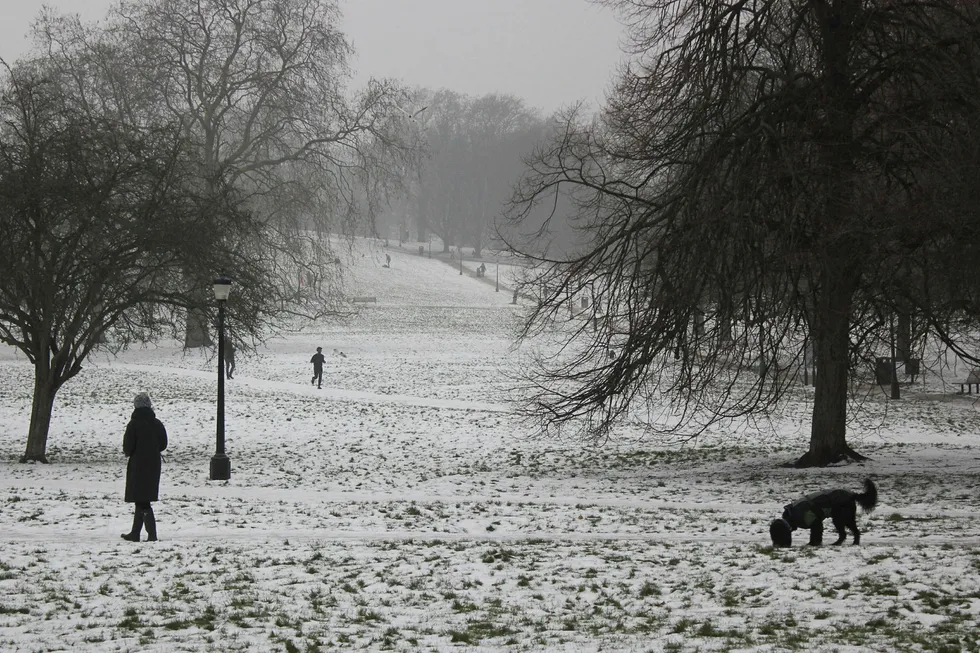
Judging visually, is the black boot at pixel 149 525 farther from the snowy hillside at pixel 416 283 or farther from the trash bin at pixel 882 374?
the snowy hillside at pixel 416 283

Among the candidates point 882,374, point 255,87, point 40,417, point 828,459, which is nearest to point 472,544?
point 828,459

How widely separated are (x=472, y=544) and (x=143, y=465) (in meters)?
3.53

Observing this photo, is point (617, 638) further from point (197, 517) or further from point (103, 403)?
point (103, 403)

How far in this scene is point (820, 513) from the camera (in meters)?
9.60

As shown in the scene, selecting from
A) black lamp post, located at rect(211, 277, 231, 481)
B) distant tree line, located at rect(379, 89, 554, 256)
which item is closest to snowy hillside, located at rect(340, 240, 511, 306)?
distant tree line, located at rect(379, 89, 554, 256)

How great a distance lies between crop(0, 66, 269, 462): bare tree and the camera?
17562 mm

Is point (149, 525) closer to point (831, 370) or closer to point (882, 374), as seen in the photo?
point (831, 370)

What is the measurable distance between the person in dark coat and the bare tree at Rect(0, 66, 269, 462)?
287 inches

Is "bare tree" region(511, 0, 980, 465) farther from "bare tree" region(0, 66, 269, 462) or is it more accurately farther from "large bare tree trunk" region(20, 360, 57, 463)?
"large bare tree trunk" region(20, 360, 57, 463)

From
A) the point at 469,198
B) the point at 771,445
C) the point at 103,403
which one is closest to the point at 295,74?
the point at 103,403

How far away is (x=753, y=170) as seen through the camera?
1419 centimetres

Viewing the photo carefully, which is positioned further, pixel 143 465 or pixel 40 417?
pixel 40 417

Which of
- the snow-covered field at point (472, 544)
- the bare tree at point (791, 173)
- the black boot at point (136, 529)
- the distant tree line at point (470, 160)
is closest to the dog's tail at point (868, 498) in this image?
the snow-covered field at point (472, 544)

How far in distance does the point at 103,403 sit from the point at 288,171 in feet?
79.9
